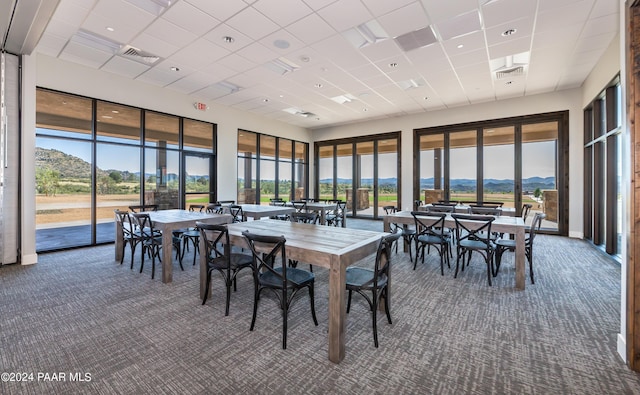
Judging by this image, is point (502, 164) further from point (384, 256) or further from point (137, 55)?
point (137, 55)

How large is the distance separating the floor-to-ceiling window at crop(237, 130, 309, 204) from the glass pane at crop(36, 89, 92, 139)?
382cm

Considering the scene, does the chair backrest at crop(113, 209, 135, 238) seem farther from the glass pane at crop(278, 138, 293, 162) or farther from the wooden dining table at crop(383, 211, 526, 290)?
the glass pane at crop(278, 138, 293, 162)

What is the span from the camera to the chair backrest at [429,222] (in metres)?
4.23

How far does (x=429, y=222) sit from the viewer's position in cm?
441

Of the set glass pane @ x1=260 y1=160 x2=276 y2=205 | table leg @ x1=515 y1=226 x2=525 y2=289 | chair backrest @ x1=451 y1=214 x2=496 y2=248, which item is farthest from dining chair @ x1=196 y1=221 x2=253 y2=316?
glass pane @ x1=260 y1=160 x2=276 y2=205

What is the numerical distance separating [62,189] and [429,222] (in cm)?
674

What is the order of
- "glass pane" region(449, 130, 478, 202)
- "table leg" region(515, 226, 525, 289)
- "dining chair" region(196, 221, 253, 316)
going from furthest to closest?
"glass pane" region(449, 130, 478, 202) < "table leg" region(515, 226, 525, 289) < "dining chair" region(196, 221, 253, 316)

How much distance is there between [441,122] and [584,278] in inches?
234

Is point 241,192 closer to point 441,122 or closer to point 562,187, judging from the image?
point 441,122

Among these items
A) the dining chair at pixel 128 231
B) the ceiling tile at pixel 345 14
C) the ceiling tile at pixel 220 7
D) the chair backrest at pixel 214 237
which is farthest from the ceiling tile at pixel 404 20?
the dining chair at pixel 128 231

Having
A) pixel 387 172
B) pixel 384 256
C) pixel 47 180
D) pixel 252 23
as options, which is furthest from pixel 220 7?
pixel 387 172

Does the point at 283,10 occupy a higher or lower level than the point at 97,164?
higher

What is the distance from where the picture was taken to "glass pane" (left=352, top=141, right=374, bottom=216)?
10438mm

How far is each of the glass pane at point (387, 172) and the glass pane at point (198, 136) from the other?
5.63 m
